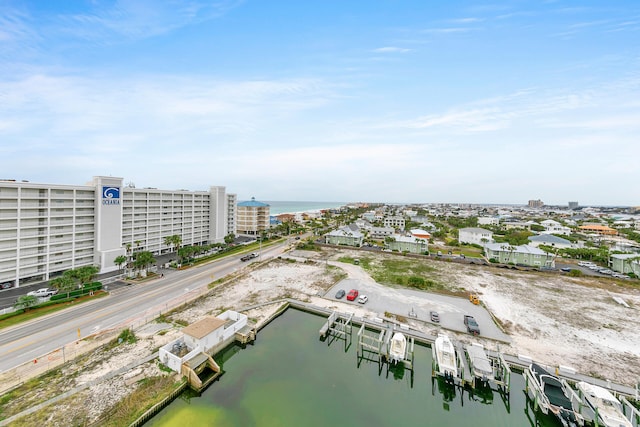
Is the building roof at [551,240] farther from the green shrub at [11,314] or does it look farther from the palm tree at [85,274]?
the green shrub at [11,314]

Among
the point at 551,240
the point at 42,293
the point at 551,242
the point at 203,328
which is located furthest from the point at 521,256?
the point at 42,293

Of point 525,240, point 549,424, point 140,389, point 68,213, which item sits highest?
point 68,213

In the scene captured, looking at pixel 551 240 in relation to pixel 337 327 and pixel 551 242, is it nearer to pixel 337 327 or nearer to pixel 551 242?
pixel 551 242

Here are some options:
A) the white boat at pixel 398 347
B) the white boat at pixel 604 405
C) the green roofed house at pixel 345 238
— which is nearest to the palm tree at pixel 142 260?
the white boat at pixel 398 347

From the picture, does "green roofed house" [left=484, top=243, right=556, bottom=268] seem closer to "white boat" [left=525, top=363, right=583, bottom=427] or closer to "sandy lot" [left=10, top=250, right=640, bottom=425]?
"sandy lot" [left=10, top=250, right=640, bottom=425]

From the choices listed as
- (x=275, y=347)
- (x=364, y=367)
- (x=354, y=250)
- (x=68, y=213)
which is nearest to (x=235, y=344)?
(x=275, y=347)

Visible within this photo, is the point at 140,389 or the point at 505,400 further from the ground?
the point at 140,389

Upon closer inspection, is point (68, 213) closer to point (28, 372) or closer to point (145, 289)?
point (145, 289)
